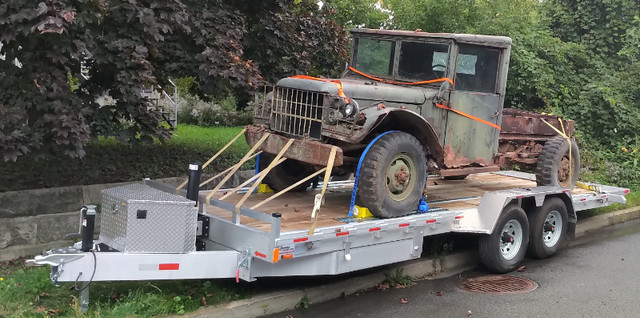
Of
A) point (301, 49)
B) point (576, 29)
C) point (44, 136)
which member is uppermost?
point (576, 29)

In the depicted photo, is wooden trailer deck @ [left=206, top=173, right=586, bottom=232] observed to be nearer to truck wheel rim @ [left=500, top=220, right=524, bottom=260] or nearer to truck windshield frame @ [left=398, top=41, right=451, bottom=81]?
truck wheel rim @ [left=500, top=220, right=524, bottom=260]

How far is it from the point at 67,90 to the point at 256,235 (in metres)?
2.94

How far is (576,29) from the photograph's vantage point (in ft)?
53.8

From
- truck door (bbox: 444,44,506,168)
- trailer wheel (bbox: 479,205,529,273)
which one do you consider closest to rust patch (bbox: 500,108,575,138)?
truck door (bbox: 444,44,506,168)

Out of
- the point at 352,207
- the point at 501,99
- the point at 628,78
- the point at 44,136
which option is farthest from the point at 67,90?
the point at 628,78

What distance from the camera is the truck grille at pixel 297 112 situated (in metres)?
6.69

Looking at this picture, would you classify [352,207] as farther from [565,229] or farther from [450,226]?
[565,229]

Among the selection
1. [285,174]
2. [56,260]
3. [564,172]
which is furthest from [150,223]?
[564,172]

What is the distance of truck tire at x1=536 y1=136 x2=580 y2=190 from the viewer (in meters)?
8.92

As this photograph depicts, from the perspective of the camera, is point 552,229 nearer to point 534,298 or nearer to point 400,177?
point 534,298

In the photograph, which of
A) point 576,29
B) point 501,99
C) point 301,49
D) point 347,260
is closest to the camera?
point 347,260

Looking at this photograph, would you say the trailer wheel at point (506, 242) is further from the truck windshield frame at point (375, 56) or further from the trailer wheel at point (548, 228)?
the truck windshield frame at point (375, 56)

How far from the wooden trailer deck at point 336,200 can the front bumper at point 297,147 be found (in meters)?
0.59

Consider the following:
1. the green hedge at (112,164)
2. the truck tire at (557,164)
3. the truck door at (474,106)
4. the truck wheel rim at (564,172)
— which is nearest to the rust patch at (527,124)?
the truck tire at (557,164)
